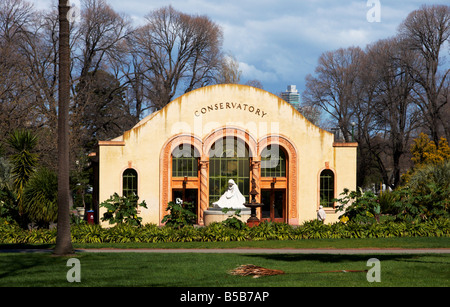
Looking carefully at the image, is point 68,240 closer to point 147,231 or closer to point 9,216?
point 147,231

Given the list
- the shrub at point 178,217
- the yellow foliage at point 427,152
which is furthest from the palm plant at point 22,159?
the yellow foliage at point 427,152

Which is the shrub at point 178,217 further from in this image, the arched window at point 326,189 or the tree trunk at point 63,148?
the arched window at point 326,189

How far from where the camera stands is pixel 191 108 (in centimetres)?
3216

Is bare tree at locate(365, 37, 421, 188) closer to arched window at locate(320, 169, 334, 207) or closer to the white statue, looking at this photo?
arched window at locate(320, 169, 334, 207)

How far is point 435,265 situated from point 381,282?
3388 millimetres

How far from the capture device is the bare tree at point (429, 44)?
4788 cm

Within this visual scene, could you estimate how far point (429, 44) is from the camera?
48.5 m

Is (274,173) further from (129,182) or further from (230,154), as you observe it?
(129,182)

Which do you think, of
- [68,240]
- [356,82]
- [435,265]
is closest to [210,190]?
[68,240]

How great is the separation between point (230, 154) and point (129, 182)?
5.91 metres

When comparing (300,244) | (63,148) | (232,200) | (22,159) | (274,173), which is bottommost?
(300,244)

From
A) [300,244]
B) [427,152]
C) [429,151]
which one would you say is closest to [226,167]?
[300,244]

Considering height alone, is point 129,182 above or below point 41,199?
above

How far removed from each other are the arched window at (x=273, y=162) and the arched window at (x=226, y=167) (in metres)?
0.92
